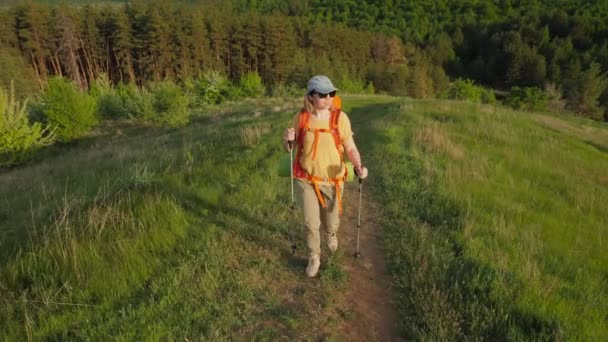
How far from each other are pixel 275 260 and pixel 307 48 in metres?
85.5

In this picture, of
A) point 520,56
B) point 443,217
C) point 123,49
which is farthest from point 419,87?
point 443,217

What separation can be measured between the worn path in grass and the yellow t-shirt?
4.62ft

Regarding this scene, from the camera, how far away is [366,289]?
438cm

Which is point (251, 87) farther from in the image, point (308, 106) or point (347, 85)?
point (308, 106)

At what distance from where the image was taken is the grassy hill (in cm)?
360

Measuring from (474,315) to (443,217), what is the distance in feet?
8.25

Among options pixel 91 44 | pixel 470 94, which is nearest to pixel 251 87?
pixel 91 44

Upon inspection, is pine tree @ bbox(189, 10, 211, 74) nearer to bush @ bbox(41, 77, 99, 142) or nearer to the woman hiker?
bush @ bbox(41, 77, 99, 142)

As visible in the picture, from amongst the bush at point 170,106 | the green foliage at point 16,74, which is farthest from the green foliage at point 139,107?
the green foliage at point 16,74

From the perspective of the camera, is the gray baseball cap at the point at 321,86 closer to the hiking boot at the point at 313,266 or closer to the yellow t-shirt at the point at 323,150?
the yellow t-shirt at the point at 323,150

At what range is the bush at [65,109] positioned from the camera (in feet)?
92.9

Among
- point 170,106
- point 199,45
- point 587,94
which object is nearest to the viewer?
point 170,106

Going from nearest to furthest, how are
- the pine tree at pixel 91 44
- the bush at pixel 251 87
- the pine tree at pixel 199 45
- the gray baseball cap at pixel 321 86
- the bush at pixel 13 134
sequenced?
the gray baseball cap at pixel 321 86, the bush at pixel 13 134, the bush at pixel 251 87, the pine tree at pixel 91 44, the pine tree at pixel 199 45

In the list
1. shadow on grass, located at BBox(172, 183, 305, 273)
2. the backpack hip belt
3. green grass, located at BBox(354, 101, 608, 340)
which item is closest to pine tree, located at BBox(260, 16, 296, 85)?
green grass, located at BBox(354, 101, 608, 340)
